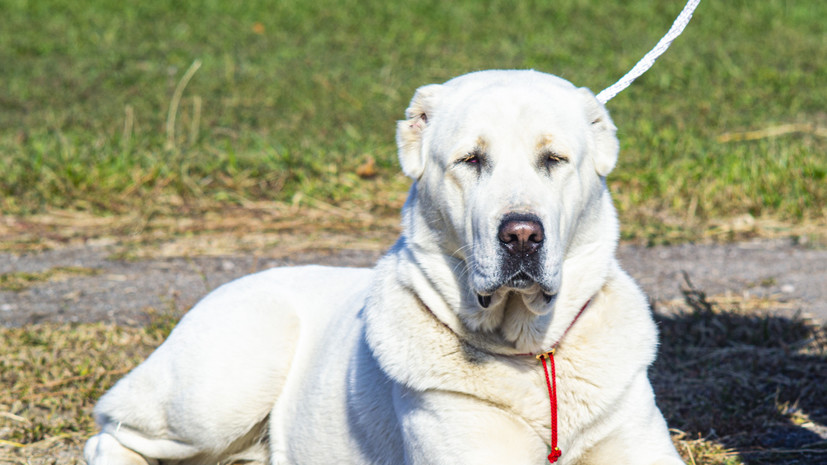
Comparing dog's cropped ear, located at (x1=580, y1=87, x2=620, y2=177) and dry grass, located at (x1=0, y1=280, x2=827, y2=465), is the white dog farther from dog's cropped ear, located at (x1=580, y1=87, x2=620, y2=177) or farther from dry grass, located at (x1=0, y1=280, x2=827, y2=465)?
dry grass, located at (x1=0, y1=280, x2=827, y2=465)

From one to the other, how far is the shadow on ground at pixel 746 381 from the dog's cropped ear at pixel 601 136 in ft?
4.41

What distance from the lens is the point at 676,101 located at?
9586 mm

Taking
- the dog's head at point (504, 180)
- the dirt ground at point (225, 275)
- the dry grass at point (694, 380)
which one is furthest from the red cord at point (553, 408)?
the dirt ground at point (225, 275)

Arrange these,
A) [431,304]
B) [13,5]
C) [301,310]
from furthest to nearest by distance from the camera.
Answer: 1. [13,5]
2. [301,310]
3. [431,304]

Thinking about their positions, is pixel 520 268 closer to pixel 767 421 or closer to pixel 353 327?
pixel 353 327

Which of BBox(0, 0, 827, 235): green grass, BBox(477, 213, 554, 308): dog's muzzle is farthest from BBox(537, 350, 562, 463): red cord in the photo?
BBox(0, 0, 827, 235): green grass

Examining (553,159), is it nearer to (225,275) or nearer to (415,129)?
(415,129)

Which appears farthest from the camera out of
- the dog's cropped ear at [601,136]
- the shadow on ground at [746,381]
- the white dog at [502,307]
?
the shadow on ground at [746,381]

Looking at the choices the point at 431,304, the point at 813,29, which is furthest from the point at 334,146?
the point at 813,29

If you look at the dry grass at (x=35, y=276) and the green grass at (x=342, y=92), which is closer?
the dry grass at (x=35, y=276)

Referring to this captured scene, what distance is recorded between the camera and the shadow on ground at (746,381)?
350cm

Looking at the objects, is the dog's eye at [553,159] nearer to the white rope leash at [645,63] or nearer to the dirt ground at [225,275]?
the white rope leash at [645,63]

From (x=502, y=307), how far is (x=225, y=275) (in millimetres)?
3265

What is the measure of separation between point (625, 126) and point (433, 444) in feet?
20.9
